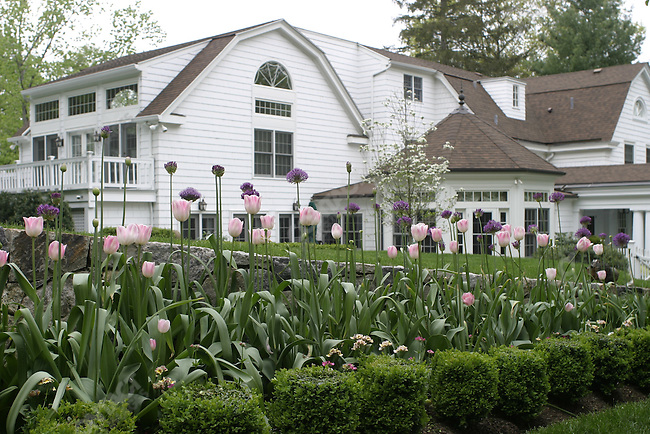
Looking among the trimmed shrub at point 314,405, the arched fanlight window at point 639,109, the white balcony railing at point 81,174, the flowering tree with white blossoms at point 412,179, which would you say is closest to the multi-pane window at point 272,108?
the flowering tree with white blossoms at point 412,179

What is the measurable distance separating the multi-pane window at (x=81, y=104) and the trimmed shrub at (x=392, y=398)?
16999mm

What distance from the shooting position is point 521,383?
4.47 metres

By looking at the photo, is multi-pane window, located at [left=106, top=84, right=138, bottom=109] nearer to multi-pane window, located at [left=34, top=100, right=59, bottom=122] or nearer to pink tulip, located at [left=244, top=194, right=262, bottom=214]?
multi-pane window, located at [left=34, top=100, right=59, bottom=122]

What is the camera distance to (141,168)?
54.2ft

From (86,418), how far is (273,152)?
1622cm

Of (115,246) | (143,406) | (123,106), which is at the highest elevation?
(123,106)

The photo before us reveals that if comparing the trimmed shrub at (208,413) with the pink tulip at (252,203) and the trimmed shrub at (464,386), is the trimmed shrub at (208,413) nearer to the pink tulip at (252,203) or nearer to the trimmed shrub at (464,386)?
the pink tulip at (252,203)

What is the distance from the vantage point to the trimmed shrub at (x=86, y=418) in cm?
287

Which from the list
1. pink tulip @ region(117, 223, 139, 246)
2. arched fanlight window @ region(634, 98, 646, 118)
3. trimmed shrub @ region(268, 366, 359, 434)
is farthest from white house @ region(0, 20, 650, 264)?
trimmed shrub @ region(268, 366, 359, 434)

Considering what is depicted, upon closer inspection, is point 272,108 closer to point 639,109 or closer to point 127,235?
point 127,235

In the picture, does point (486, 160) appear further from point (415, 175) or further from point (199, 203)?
point (199, 203)

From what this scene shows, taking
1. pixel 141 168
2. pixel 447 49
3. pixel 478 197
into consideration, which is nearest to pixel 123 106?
pixel 141 168

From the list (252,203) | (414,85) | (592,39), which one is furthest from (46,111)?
(592,39)

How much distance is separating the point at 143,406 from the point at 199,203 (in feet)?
46.4
